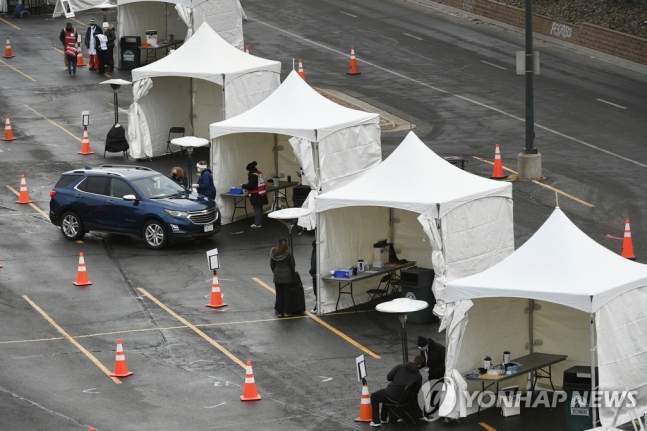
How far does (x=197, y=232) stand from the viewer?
Answer: 1225 inches

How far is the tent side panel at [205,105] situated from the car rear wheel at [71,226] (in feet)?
29.5

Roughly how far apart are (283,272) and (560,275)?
701 centimetres

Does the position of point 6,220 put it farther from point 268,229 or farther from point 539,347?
point 539,347

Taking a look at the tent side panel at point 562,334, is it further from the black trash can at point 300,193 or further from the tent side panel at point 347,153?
the black trash can at point 300,193

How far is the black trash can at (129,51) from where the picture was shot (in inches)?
1953

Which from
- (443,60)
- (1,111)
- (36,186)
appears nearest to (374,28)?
(443,60)

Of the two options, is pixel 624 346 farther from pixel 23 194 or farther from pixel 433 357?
pixel 23 194

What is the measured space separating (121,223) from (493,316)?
11750 mm

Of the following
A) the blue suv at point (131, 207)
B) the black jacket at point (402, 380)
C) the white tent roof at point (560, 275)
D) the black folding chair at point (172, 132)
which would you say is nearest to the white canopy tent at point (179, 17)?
the black folding chair at point (172, 132)

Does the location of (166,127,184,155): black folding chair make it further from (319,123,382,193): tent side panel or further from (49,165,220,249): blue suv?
(319,123,382,193): tent side panel

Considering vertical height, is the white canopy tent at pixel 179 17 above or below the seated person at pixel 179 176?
above

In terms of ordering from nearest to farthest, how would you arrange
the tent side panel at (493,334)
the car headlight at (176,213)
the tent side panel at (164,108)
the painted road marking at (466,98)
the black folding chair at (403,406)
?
the black folding chair at (403,406) < the tent side panel at (493,334) < the car headlight at (176,213) < the painted road marking at (466,98) < the tent side panel at (164,108)

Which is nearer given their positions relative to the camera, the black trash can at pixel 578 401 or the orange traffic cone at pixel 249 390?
the black trash can at pixel 578 401

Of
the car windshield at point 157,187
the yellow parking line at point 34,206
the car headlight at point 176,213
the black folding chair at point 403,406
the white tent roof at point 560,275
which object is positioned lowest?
the yellow parking line at point 34,206
